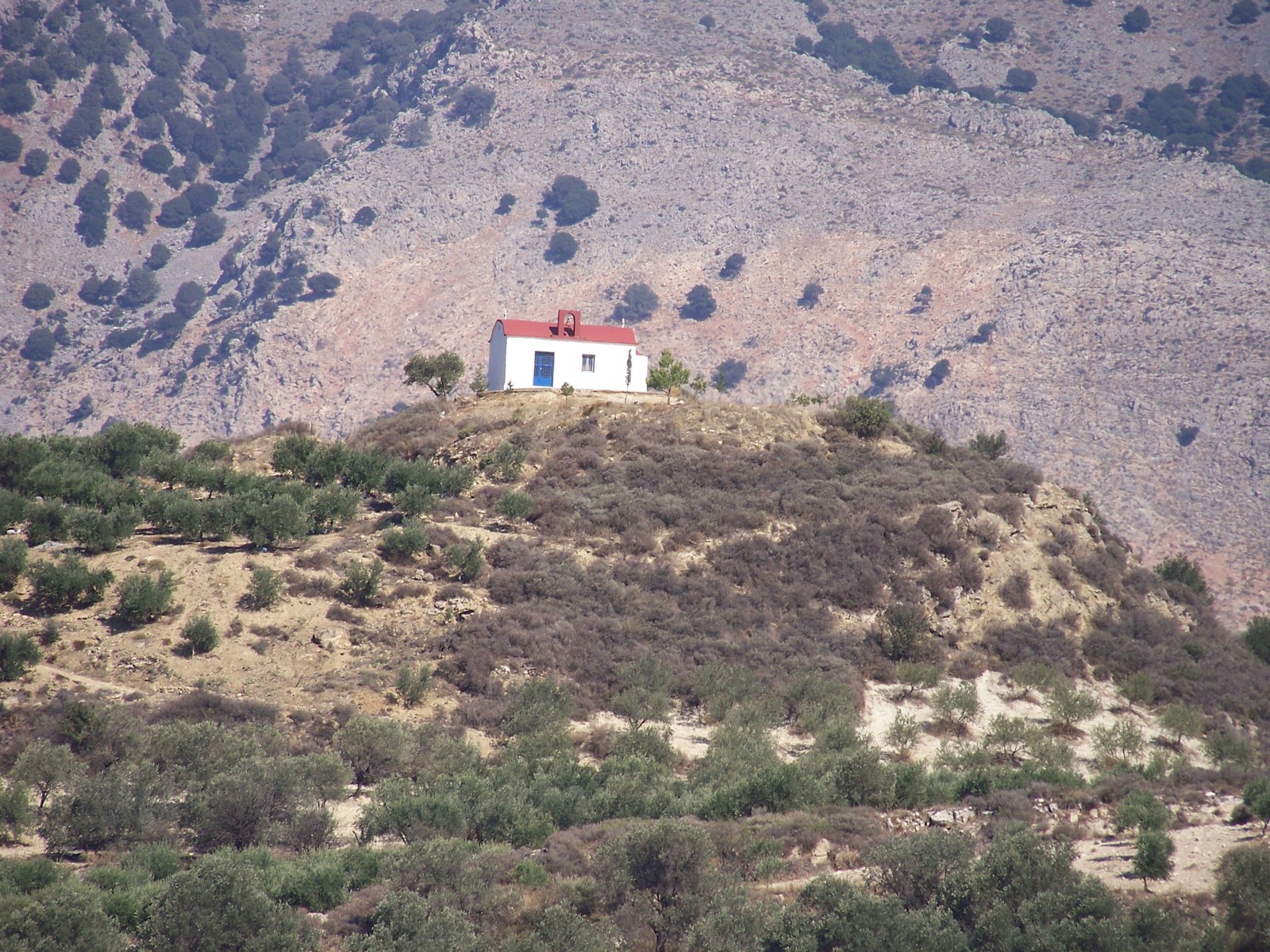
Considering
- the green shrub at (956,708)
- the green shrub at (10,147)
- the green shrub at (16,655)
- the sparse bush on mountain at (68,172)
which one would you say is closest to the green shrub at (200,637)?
the green shrub at (16,655)

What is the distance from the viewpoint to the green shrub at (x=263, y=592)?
95.6 ft

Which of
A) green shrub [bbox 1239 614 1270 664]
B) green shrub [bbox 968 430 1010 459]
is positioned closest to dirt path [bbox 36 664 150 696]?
green shrub [bbox 968 430 1010 459]

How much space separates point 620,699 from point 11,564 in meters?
15.0

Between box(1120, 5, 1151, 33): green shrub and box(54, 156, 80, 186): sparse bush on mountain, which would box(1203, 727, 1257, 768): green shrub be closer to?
box(54, 156, 80, 186): sparse bush on mountain

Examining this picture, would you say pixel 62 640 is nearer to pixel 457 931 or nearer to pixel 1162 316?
pixel 457 931

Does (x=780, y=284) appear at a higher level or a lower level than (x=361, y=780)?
higher

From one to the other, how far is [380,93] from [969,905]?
450ft

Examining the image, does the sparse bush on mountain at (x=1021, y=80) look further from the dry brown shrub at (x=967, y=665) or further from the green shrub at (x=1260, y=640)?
the dry brown shrub at (x=967, y=665)

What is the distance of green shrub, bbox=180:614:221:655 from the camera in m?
27.1

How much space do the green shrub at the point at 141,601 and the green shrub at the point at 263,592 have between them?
77.6 inches

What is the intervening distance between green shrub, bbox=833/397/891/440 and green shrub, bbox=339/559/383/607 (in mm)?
21357

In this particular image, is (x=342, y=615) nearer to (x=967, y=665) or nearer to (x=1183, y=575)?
(x=967, y=665)

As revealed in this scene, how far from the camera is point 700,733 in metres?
27.5

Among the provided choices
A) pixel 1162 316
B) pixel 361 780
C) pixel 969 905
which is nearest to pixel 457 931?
pixel 969 905
